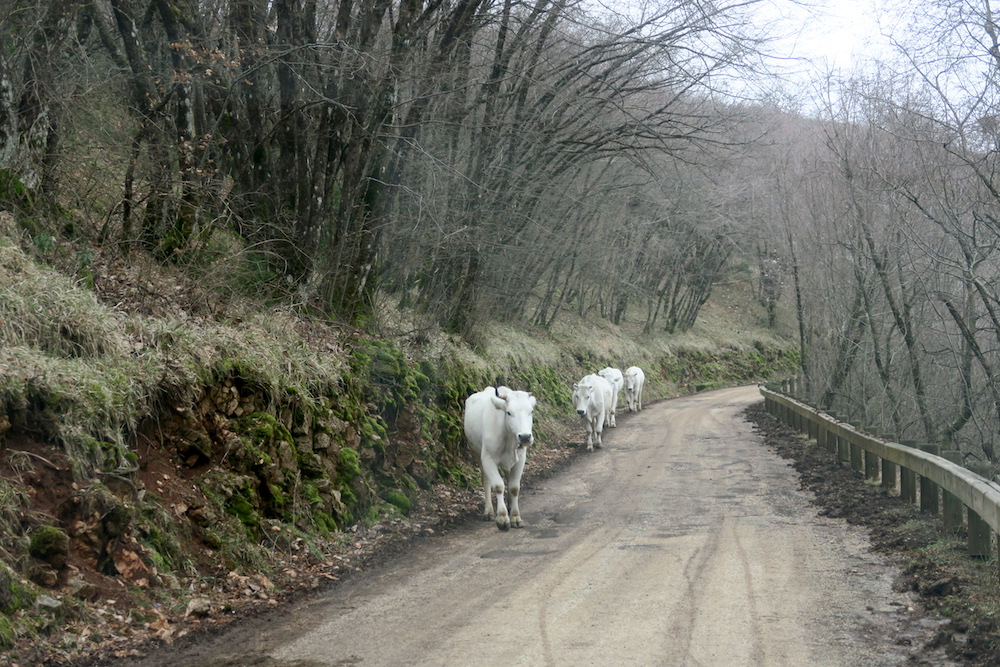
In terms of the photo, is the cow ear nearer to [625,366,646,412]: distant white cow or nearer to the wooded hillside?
the wooded hillside

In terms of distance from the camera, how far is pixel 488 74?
16.7 meters

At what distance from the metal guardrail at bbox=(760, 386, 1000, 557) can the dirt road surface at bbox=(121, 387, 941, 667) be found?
0.90 meters

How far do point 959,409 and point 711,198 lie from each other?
18.2 metres

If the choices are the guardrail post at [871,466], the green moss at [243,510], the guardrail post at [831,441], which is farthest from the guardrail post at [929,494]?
the green moss at [243,510]

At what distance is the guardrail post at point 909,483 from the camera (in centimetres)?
1066

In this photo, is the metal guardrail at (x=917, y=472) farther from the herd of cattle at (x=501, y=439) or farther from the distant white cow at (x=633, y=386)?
the distant white cow at (x=633, y=386)

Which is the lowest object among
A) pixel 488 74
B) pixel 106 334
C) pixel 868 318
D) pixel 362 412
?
pixel 362 412

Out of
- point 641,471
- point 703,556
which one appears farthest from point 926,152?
point 703,556

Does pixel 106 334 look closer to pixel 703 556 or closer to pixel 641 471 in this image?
pixel 703 556

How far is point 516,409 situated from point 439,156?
6.77m

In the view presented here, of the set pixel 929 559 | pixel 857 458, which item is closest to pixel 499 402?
pixel 929 559

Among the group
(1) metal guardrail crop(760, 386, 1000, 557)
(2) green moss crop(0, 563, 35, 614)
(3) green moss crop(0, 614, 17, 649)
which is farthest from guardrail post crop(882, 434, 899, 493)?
(3) green moss crop(0, 614, 17, 649)

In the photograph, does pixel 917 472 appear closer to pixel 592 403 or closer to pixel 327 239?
pixel 327 239

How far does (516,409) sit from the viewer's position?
10.7m
